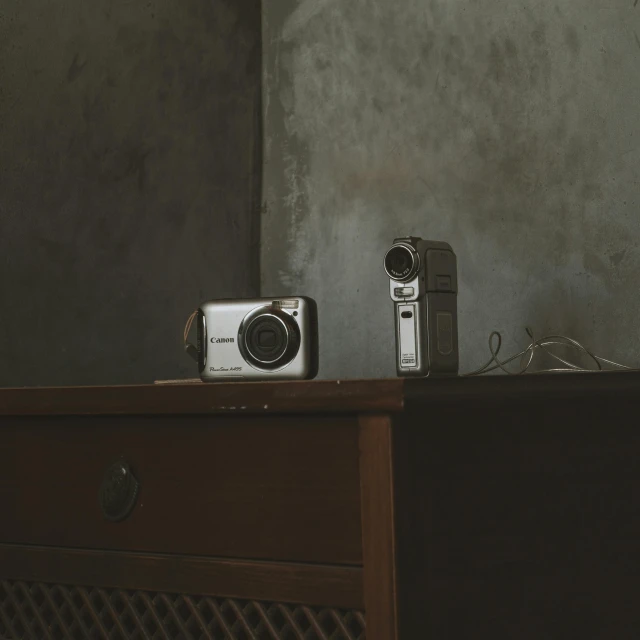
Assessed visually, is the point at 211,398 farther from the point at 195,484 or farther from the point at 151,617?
the point at 151,617

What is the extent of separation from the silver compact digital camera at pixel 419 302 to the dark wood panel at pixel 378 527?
0.34 m

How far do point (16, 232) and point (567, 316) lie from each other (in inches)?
34.5

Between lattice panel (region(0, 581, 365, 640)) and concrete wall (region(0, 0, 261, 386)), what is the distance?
1.63 feet

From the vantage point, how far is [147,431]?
945 millimetres

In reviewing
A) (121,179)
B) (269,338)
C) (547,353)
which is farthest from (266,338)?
(121,179)

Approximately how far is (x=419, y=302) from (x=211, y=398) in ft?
1.13

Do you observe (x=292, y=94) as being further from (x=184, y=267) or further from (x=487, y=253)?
(x=487, y=253)

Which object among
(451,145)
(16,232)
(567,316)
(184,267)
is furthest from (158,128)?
(567,316)

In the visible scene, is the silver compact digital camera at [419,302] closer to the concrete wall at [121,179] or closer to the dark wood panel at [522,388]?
the dark wood panel at [522,388]

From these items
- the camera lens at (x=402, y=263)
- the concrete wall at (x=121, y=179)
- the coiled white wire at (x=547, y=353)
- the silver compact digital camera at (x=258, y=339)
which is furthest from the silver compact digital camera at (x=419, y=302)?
the concrete wall at (x=121, y=179)

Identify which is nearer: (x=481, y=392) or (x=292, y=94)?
(x=481, y=392)

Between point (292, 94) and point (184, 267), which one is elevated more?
point (292, 94)

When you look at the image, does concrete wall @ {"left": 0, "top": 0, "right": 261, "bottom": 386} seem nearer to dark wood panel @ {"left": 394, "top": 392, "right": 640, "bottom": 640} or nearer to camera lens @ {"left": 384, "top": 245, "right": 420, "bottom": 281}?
camera lens @ {"left": 384, "top": 245, "right": 420, "bottom": 281}

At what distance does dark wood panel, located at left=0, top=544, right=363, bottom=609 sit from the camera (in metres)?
0.83
